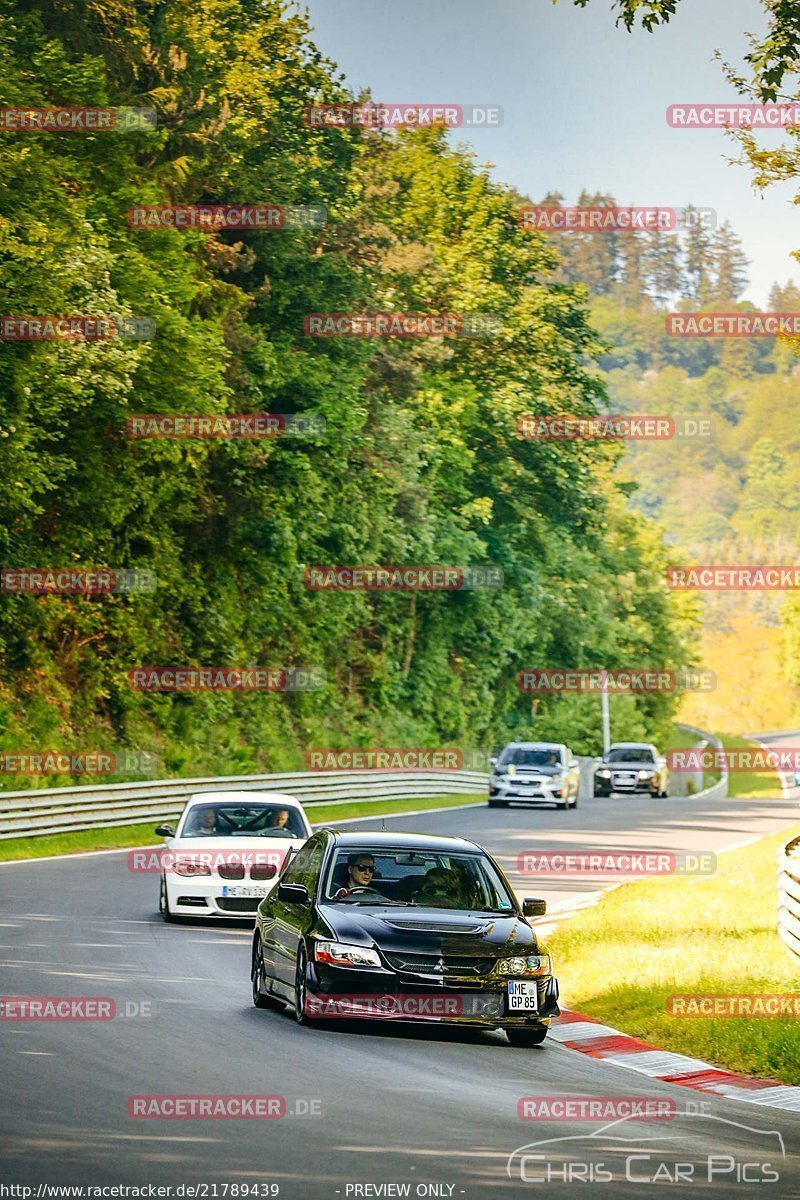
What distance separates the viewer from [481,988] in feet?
41.9

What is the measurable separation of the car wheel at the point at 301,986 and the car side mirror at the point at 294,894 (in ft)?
1.43

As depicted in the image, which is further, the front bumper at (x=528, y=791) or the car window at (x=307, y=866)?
the front bumper at (x=528, y=791)

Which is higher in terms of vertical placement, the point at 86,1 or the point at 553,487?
the point at 86,1

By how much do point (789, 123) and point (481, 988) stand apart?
48.5 feet

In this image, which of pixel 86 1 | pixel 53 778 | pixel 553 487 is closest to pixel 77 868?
pixel 53 778

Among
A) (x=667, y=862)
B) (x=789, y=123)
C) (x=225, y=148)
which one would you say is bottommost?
(x=667, y=862)

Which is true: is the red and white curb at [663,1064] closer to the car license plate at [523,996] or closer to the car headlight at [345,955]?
the car license plate at [523,996]

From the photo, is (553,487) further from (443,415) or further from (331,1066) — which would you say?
(331,1066)

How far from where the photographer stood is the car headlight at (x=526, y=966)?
42.1 feet

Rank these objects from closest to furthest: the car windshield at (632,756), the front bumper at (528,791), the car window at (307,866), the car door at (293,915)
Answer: the car door at (293,915) < the car window at (307,866) < the front bumper at (528,791) < the car windshield at (632,756)

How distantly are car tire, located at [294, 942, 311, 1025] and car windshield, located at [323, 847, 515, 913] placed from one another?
53 cm

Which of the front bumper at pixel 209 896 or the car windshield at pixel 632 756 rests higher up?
the front bumper at pixel 209 896

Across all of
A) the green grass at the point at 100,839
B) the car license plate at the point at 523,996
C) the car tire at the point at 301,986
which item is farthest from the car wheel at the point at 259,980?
the green grass at the point at 100,839

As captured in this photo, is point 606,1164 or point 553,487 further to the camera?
point 553,487
